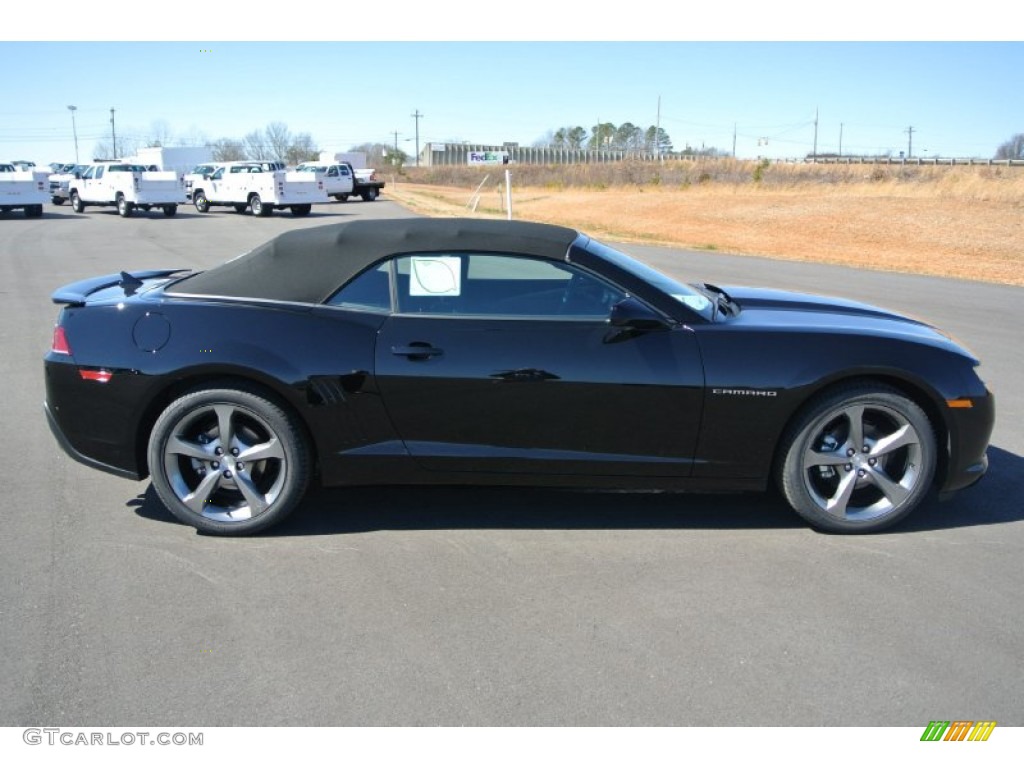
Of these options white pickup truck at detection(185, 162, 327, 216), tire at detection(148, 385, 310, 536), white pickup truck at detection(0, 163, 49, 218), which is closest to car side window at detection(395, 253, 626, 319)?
tire at detection(148, 385, 310, 536)

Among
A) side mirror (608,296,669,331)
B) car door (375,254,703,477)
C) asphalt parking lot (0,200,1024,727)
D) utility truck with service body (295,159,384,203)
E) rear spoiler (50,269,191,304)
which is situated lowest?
asphalt parking lot (0,200,1024,727)

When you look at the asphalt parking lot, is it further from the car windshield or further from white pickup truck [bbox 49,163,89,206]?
white pickup truck [bbox 49,163,89,206]

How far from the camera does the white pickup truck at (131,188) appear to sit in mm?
32125

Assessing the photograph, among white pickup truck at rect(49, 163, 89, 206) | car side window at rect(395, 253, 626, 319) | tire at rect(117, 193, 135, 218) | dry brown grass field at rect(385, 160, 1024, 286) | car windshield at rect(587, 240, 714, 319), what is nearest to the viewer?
car side window at rect(395, 253, 626, 319)

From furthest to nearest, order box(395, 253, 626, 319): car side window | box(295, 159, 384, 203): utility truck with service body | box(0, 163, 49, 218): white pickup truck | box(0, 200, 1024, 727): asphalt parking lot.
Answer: box(295, 159, 384, 203): utility truck with service body
box(0, 163, 49, 218): white pickup truck
box(395, 253, 626, 319): car side window
box(0, 200, 1024, 727): asphalt parking lot

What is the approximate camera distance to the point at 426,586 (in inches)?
159

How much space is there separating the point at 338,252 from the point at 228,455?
116 cm

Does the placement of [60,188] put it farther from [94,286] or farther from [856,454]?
[856,454]

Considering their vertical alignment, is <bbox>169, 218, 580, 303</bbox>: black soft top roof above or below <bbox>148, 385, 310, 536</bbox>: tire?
above

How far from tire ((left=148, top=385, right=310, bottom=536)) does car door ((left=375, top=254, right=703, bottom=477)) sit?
1.84 ft

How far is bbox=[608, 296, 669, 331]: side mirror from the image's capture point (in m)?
4.37

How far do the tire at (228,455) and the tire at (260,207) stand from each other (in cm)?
3024

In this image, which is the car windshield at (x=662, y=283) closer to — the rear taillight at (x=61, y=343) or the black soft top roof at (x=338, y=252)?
the black soft top roof at (x=338, y=252)

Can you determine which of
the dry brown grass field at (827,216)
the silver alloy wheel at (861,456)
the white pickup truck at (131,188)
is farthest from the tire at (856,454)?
the white pickup truck at (131,188)
